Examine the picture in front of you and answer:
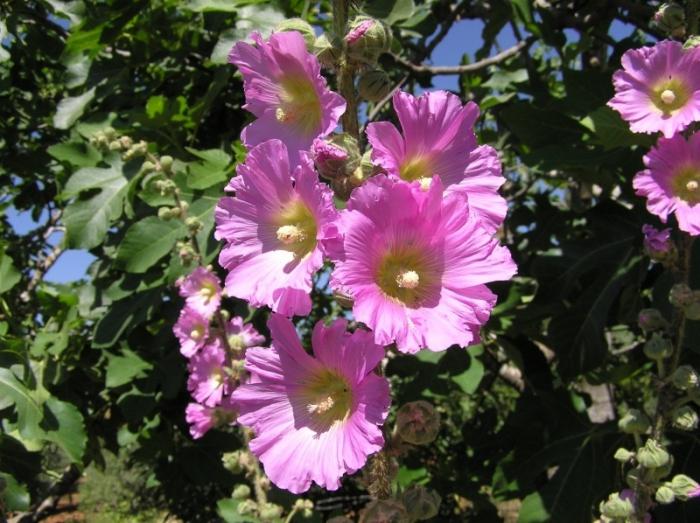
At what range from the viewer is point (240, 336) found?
5.99ft

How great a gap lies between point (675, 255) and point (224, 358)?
4.00ft

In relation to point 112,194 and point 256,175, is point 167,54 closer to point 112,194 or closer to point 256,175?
point 112,194

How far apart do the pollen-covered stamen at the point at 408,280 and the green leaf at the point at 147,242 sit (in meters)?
1.29

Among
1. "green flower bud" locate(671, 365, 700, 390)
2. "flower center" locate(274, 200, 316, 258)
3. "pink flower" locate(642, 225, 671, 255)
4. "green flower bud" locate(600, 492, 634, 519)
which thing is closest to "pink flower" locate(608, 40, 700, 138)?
"pink flower" locate(642, 225, 671, 255)

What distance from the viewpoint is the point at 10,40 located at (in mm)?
3174

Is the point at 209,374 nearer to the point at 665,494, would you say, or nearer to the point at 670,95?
the point at 665,494

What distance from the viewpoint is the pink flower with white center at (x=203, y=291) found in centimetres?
185

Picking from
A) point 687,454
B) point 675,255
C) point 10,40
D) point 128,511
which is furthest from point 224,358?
point 128,511

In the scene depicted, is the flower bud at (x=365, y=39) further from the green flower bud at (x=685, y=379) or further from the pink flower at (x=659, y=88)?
the pink flower at (x=659, y=88)

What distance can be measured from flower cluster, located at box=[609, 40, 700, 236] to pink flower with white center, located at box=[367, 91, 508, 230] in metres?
1.01

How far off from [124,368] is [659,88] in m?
2.00

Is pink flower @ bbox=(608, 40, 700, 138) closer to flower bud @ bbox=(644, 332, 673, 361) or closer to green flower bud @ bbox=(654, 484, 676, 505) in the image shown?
flower bud @ bbox=(644, 332, 673, 361)

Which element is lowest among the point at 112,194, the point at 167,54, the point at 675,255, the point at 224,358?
the point at 224,358

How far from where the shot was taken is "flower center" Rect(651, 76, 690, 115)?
1.85 metres
